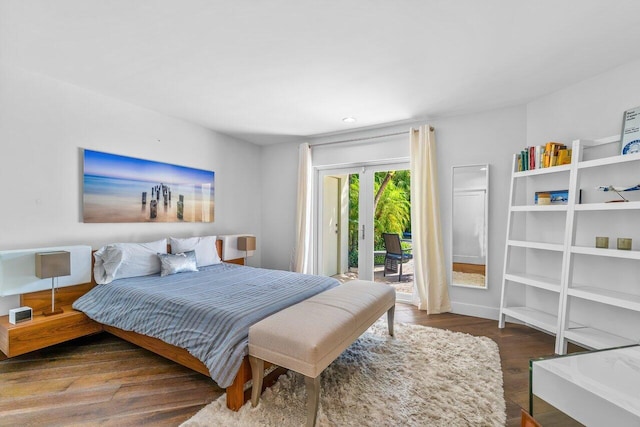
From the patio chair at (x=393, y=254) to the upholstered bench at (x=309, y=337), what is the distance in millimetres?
2044

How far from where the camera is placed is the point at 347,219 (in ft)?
15.0

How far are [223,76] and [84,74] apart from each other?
1.27 metres

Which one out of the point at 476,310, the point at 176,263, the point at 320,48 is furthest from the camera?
the point at 476,310

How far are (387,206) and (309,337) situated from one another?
293 cm

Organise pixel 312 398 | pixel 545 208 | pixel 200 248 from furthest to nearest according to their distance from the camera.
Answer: pixel 200 248, pixel 545 208, pixel 312 398

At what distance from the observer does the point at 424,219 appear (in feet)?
11.8

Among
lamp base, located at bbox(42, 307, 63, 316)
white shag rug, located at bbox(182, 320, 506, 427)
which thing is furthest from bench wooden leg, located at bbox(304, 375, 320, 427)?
lamp base, located at bbox(42, 307, 63, 316)

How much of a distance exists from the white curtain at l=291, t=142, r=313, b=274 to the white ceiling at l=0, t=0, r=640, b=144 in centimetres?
136

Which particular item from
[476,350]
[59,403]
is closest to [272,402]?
[59,403]

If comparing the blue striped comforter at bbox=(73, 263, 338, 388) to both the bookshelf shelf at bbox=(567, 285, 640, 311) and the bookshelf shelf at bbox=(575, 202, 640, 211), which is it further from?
the bookshelf shelf at bbox=(575, 202, 640, 211)

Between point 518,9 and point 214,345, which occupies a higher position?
point 518,9

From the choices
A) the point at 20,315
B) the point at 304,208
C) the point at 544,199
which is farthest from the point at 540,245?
the point at 20,315

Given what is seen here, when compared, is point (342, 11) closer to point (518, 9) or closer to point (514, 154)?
point (518, 9)

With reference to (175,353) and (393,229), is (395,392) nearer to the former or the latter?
(175,353)
